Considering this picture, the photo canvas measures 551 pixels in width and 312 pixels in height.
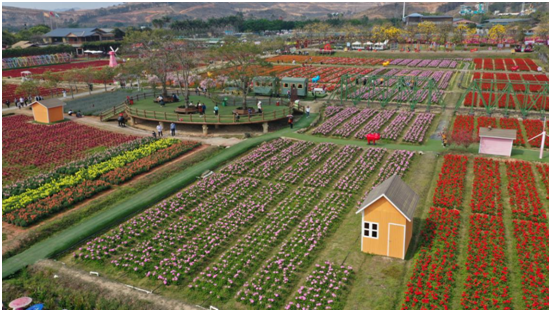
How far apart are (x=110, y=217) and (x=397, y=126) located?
25.7 metres

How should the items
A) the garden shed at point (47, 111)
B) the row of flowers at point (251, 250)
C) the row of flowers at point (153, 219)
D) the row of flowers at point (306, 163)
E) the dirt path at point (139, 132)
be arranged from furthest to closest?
the garden shed at point (47, 111) → the dirt path at point (139, 132) → the row of flowers at point (306, 163) → the row of flowers at point (153, 219) → the row of flowers at point (251, 250)

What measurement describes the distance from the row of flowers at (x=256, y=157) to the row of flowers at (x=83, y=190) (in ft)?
15.8

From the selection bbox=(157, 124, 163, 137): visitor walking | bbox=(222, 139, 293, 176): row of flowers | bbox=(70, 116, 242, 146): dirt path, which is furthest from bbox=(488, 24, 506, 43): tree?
bbox=(157, 124, 163, 137): visitor walking

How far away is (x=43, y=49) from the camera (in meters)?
104

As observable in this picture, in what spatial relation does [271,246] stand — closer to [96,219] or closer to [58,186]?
[96,219]

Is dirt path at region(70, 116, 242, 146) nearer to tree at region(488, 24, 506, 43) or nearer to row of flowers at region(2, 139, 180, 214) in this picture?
row of flowers at region(2, 139, 180, 214)

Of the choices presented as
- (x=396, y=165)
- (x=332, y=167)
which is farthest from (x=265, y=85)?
(x=396, y=165)

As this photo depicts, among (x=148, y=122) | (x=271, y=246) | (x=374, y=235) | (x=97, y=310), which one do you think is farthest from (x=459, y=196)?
(x=148, y=122)

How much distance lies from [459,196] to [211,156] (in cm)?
1643

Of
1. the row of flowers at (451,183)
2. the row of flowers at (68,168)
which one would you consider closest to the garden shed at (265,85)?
the row of flowers at (68,168)

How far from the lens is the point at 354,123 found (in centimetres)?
3903

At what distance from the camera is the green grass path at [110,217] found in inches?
714

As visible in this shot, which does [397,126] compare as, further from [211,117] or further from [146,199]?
[146,199]

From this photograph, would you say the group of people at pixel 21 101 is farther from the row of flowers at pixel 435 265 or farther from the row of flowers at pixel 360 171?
the row of flowers at pixel 435 265
